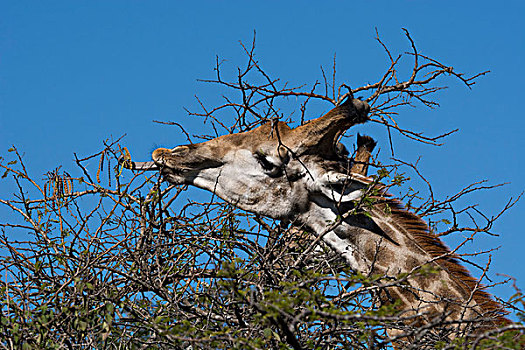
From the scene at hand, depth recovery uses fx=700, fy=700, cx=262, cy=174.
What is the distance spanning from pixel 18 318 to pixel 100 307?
0.63m

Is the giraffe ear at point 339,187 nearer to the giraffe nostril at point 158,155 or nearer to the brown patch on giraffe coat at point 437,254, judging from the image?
the brown patch on giraffe coat at point 437,254

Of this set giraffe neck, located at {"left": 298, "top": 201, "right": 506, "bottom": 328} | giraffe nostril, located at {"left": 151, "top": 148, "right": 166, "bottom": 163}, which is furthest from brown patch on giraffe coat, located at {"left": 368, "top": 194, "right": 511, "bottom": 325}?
giraffe nostril, located at {"left": 151, "top": 148, "right": 166, "bottom": 163}

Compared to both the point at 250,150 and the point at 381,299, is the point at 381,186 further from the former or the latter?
the point at 250,150

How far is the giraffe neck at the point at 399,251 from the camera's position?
17.3ft

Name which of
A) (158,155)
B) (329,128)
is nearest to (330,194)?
(329,128)

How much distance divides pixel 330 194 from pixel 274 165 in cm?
58

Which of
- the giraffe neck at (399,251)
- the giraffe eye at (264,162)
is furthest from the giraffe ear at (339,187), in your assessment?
the giraffe eye at (264,162)

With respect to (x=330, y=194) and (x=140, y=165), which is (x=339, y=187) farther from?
(x=140, y=165)

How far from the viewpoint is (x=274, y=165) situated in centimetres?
585

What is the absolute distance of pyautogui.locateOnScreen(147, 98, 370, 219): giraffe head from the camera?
18.6 ft

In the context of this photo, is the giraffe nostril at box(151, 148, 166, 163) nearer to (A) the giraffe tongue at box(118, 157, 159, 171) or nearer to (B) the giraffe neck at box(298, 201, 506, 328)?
(A) the giraffe tongue at box(118, 157, 159, 171)

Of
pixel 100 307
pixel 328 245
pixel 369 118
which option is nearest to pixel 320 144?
pixel 369 118

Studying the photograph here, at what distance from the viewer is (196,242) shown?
5359 mm

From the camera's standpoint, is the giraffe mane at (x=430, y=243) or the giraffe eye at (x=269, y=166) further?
the giraffe eye at (x=269, y=166)
